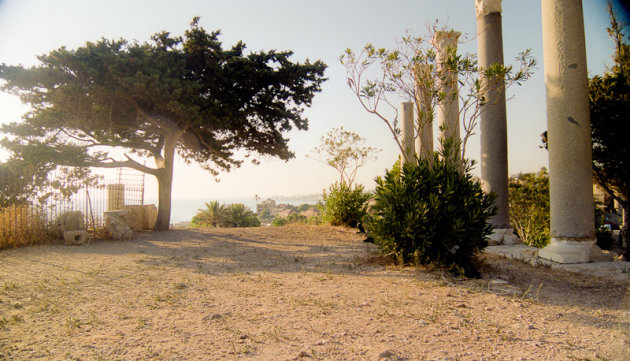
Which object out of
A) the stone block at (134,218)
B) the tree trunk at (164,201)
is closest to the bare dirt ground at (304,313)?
the stone block at (134,218)

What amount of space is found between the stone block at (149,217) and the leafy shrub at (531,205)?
1432 centimetres

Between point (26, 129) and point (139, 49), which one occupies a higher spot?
point (139, 49)

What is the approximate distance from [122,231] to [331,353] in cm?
912

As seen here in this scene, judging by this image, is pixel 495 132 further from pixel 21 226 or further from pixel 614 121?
pixel 21 226

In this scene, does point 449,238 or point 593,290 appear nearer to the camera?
point 593,290

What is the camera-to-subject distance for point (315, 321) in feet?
11.1

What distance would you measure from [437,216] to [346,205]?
7.92 meters

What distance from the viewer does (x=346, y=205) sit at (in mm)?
12938

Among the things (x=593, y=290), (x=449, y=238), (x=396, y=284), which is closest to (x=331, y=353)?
(x=396, y=284)

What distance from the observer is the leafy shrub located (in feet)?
49.1

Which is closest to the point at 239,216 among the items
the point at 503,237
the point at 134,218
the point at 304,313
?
the point at 134,218

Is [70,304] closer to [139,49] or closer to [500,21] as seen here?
[139,49]

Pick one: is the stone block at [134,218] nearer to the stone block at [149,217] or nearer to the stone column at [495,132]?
the stone block at [149,217]

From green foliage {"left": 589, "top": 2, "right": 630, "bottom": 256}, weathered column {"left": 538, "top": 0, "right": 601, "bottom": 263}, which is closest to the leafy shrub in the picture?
green foliage {"left": 589, "top": 2, "right": 630, "bottom": 256}
